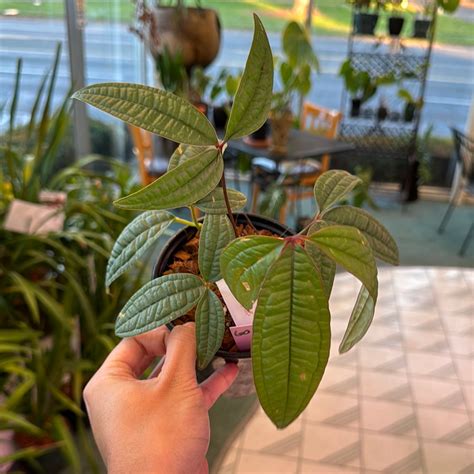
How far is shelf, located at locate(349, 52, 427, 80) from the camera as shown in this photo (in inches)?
163

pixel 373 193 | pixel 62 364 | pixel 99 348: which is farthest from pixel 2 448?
pixel 373 193

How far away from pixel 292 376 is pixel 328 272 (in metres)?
0.16

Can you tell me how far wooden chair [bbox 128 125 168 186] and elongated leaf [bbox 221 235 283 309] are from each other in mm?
2771

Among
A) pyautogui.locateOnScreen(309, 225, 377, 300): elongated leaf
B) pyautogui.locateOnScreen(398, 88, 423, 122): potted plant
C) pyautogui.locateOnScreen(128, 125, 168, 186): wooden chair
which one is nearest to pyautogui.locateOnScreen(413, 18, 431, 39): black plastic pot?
pyautogui.locateOnScreen(398, 88, 423, 122): potted plant

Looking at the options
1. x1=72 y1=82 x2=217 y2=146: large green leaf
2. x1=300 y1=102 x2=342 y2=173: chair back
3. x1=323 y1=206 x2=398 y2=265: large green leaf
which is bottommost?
x1=300 y1=102 x2=342 y2=173: chair back

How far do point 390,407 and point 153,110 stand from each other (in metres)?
0.84

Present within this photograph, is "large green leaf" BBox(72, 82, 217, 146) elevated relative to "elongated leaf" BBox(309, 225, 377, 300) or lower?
elevated

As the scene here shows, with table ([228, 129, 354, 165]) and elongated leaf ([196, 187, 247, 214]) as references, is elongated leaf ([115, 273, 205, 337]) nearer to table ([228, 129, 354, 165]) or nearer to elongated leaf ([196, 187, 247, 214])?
elongated leaf ([196, 187, 247, 214])

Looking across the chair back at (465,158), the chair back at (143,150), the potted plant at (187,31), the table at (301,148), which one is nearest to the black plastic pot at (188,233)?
the table at (301,148)

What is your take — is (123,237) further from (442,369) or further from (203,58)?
(203,58)

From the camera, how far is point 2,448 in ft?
5.34

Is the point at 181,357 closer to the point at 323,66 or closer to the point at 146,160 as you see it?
the point at 146,160

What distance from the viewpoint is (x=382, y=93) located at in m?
4.32

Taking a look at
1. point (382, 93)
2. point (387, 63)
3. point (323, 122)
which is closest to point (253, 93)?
point (323, 122)
